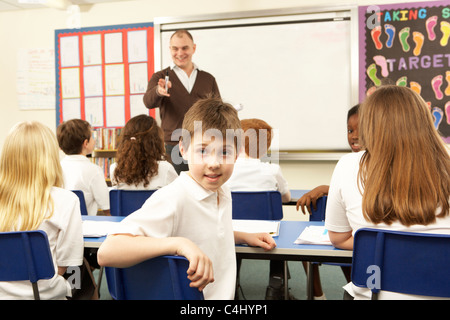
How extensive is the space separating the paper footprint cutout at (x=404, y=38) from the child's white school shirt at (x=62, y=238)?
3598mm

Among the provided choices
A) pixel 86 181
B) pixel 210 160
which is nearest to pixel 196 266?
pixel 210 160

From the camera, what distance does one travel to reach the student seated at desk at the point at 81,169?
2.60m

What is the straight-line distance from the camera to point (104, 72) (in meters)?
4.71

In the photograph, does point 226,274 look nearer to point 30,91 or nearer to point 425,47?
point 425,47

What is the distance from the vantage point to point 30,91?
4.96 metres

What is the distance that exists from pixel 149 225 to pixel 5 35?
16.5 ft

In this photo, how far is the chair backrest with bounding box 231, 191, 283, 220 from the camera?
213 centimetres

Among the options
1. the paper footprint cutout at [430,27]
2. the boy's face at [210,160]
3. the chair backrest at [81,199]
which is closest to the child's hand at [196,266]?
the boy's face at [210,160]

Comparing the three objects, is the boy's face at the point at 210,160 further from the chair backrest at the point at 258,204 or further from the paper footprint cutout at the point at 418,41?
the paper footprint cutout at the point at 418,41

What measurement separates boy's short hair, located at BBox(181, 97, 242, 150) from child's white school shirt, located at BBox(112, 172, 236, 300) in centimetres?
15

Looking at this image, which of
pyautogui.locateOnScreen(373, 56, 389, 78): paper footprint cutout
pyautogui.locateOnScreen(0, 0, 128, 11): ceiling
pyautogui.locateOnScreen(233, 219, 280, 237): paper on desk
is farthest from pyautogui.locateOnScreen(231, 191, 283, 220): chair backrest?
pyautogui.locateOnScreen(0, 0, 128, 11): ceiling

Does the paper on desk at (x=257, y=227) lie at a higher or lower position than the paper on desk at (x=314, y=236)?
higher

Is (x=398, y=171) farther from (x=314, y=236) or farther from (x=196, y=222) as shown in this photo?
(x=196, y=222)
